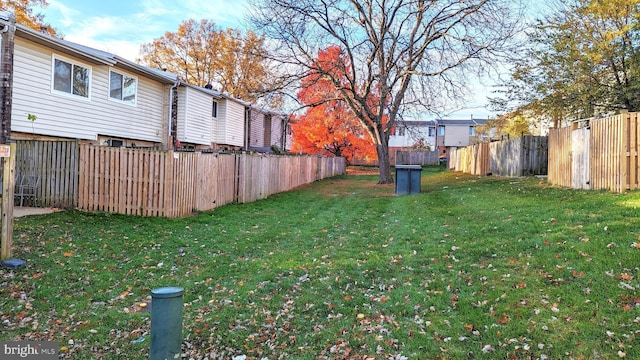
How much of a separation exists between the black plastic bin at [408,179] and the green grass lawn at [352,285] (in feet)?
23.3

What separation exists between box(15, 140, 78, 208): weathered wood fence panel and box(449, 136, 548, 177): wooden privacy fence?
17583 mm

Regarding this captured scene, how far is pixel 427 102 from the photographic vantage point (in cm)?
2081

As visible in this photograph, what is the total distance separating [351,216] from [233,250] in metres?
4.68

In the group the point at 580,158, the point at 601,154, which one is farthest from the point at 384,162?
the point at 601,154

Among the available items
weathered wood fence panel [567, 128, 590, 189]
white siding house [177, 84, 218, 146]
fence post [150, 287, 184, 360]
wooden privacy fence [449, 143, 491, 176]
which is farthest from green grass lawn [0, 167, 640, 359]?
wooden privacy fence [449, 143, 491, 176]

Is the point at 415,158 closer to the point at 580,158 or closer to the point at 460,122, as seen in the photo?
the point at 460,122

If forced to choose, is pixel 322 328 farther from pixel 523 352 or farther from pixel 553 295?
pixel 553 295

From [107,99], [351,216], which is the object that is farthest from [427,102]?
[107,99]

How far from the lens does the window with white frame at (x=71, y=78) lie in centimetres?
1308

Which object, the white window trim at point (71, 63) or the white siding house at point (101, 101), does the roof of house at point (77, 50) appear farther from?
the white window trim at point (71, 63)

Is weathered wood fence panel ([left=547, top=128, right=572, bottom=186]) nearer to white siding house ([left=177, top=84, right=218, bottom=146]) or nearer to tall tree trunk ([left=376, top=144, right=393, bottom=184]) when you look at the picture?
tall tree trunk ([left=376, top=144, right=393, bottom=184])

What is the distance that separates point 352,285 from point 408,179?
11518 mm

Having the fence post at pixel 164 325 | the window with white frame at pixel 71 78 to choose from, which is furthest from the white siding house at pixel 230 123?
the fence post at pixel 164 325

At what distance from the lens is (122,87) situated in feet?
52.7
